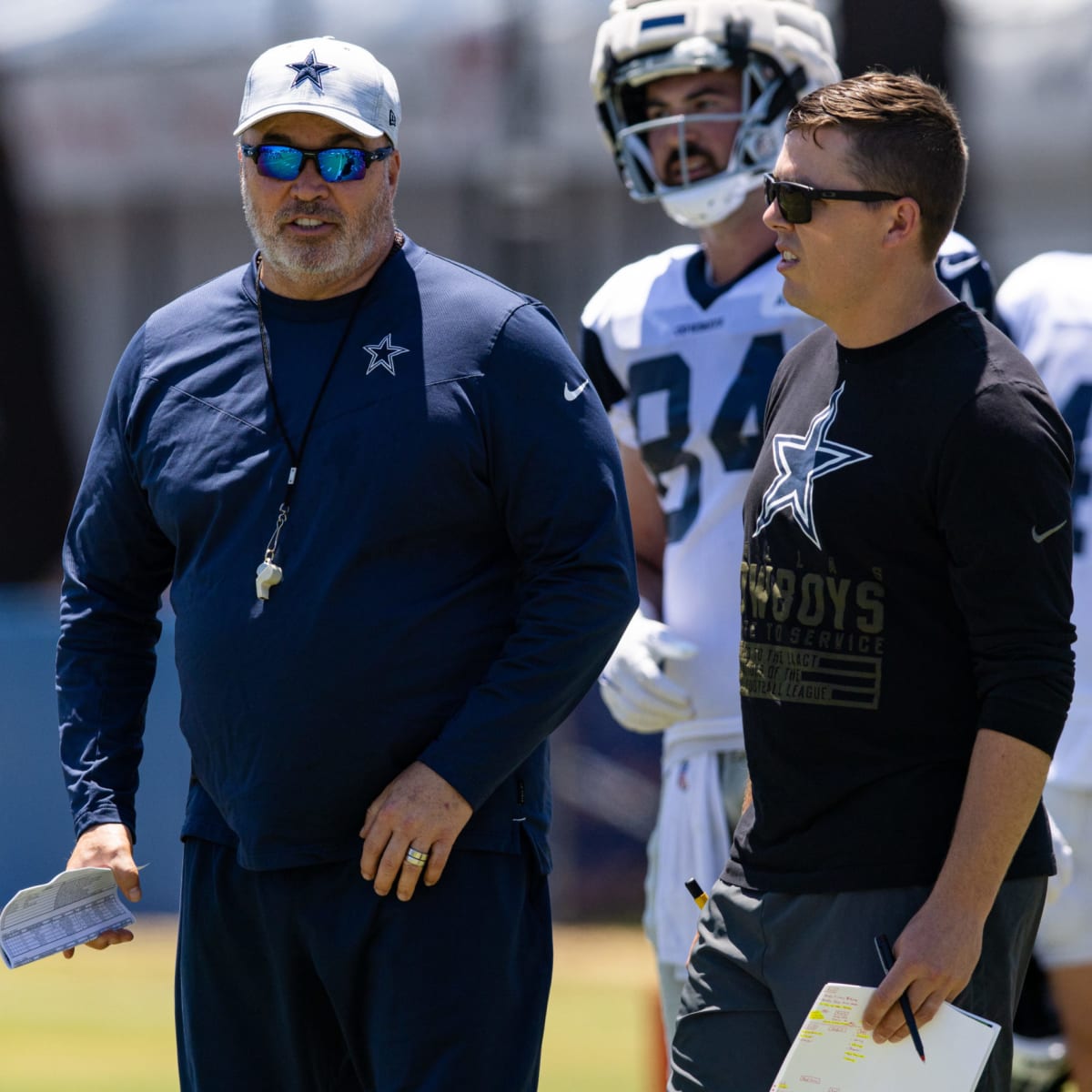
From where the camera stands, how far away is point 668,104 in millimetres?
4477

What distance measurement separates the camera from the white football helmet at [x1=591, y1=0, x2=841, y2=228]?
4.36 meters

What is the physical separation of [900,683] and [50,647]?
25.1ft

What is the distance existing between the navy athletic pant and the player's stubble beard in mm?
1027

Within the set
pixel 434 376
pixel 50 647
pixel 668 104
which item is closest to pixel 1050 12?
pixel 50 647

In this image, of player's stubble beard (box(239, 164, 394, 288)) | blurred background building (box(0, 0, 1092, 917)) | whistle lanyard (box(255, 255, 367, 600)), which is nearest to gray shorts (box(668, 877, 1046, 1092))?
whistle lanyard (box(255, 255, 367, 600))

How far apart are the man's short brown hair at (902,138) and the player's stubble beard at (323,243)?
32.6 inches

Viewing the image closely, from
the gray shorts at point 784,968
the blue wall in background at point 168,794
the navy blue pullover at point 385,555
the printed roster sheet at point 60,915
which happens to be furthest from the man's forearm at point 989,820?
the blue wall in background at point 168,794

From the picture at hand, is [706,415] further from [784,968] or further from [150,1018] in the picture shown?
[150,1018]

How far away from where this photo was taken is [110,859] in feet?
11.5

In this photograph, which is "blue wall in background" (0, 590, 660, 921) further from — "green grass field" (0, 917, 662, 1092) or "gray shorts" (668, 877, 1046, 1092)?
"gray shorts" (668, 877, 1046, 1092)

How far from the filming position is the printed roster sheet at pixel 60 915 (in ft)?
10.8

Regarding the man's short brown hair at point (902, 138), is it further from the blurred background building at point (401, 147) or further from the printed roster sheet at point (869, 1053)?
the blurred background building at point (401, 147)

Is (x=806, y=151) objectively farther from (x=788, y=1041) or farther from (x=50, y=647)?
(x=50, y=647)

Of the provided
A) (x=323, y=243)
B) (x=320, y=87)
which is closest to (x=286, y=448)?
(x=323, y=243)
